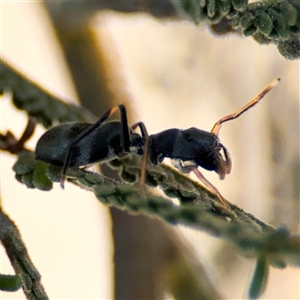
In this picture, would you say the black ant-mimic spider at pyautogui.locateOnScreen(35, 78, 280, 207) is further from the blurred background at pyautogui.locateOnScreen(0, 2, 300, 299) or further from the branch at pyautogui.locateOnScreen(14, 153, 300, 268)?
the blurred background at pyautogui.locateOnScreen(0, 2, 300, 299)

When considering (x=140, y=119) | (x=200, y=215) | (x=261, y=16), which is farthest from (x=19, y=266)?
(x=140, y=119)

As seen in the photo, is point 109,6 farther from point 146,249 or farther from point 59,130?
point 146,249

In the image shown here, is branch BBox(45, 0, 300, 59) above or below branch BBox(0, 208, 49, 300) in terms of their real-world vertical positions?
above

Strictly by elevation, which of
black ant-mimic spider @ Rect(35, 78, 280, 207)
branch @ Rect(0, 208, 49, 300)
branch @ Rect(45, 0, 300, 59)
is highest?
branch @ Rect(45, 0, 300, 59)

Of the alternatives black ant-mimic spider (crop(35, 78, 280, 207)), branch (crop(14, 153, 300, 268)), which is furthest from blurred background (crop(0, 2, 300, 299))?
branch (crop(14, 153, 300, 268))

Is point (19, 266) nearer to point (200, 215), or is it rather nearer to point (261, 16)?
point (200, 215)

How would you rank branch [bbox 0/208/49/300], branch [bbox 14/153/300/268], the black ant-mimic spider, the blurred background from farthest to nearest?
the blurred background, the black ant-mimic spider, branch [bbox 0/208/49/300], branch [bbox 14/153/300/268]
